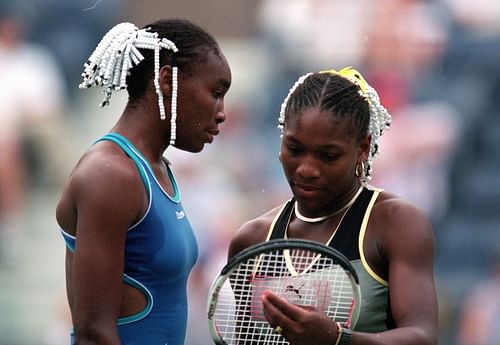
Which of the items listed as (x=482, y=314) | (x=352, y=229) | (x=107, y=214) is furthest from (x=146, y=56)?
(x=482, y=314)

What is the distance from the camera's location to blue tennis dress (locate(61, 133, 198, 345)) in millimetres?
3523

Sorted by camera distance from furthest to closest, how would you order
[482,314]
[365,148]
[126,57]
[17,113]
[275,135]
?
[17,113], [275,135], [482,314], [126,57], [365,148]

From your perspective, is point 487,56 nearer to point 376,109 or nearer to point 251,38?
point 251,38

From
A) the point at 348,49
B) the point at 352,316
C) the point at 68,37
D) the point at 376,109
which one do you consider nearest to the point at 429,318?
the point at 352,316

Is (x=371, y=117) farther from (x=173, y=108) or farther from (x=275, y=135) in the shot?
(x=275, y=135)

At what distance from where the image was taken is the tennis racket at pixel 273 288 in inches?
125

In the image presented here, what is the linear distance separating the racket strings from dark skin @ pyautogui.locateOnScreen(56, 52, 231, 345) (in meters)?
0.33

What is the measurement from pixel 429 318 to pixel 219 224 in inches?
195

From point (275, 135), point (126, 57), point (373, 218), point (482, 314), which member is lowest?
point (482, 314)

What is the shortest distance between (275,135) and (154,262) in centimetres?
531

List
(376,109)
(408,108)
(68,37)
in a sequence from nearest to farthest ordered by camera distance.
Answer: (376,109)
(408,108)
(68,37)

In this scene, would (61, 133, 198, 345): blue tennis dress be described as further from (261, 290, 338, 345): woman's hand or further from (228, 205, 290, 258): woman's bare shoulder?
(261, 290, 338, 345): woman's hand

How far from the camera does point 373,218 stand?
3428mm

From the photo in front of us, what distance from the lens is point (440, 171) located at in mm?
8141
